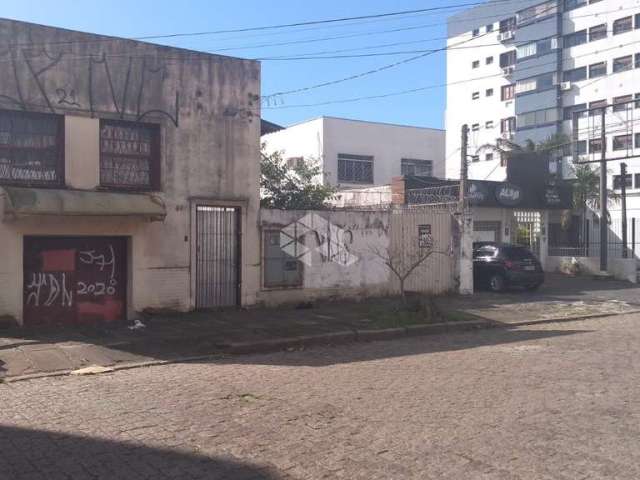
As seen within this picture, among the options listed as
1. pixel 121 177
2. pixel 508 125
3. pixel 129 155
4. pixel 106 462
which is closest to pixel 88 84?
pixel 129 155

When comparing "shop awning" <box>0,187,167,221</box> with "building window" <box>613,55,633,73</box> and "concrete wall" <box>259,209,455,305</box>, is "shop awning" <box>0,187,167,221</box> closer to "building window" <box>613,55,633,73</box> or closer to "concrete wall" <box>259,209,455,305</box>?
"concrete wall" <box>259,209,455,305</box>

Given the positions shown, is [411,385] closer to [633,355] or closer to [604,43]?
[633,355]

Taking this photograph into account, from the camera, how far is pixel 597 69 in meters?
48.8

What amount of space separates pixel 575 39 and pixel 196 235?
4646 centimetres

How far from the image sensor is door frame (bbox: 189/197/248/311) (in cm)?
1372

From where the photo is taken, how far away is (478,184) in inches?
1019

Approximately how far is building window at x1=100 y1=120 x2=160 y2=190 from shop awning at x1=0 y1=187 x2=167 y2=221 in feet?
1.84

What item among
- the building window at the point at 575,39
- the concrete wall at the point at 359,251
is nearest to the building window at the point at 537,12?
the building window at the point at 575,39

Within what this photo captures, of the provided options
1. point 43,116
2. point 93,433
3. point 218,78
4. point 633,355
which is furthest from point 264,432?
point 218,78

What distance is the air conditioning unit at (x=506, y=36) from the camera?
55622 millimetres

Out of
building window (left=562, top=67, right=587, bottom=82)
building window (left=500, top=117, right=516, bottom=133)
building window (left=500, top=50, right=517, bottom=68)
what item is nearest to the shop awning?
building window (left=562, top=67, right=587, bottom=82)

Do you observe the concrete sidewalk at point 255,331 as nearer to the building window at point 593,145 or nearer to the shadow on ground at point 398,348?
the shadow on ground at point 398,348

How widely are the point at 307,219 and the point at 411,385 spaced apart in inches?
328

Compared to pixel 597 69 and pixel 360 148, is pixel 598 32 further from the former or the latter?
pixel 360 148
